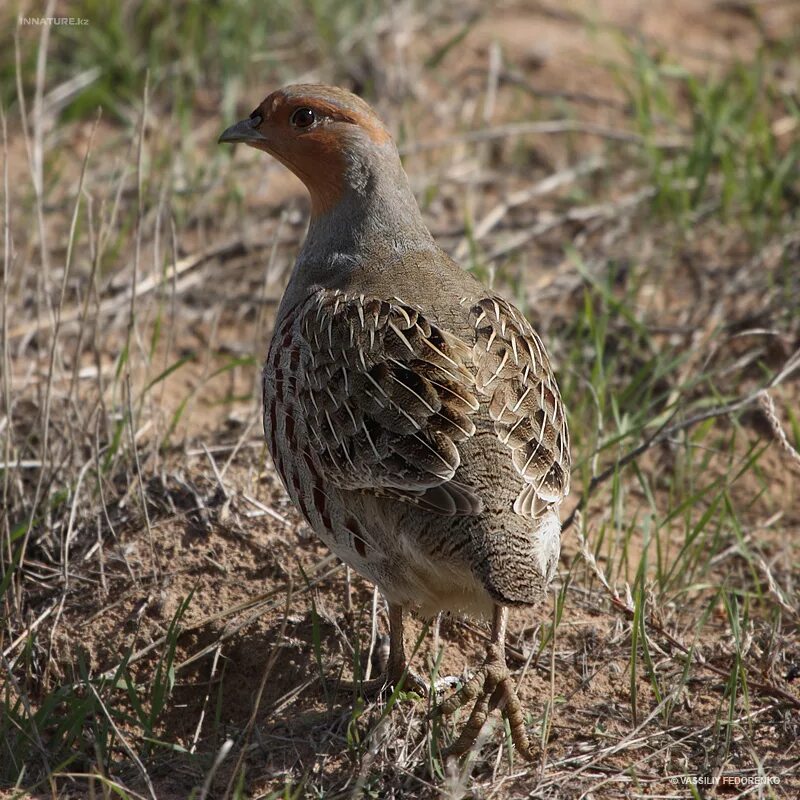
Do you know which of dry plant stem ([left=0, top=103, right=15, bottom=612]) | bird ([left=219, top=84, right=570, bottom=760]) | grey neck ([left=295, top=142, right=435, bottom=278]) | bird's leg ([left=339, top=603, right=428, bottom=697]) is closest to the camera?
bird ([left=219, top=84, right=570, bottom=760])

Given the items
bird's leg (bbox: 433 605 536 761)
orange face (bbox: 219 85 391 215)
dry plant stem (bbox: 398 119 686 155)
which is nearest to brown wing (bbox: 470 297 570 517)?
bird's leg (bbox: 433 605 536 761)

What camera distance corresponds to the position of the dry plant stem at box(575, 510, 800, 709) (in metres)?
3.51

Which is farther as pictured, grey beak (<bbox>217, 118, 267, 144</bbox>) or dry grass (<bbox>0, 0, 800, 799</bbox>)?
grey beak (<bbox>217, 118, 267, 144</bbox>)

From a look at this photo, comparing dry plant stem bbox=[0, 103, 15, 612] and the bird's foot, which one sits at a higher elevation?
dry plant stem bbox=[0, 103, 15, 612]

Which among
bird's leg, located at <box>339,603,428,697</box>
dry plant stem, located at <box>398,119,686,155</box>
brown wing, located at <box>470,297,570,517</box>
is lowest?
→ bird's leg, located at <box>339,603,428,697</box>

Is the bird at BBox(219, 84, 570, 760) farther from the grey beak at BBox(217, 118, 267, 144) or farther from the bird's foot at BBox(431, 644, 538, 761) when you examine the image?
the grey beak at BBox(217, 118, 267, 144)

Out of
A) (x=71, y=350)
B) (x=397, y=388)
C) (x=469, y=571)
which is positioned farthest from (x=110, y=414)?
(x=469, y=571)

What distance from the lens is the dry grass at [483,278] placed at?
354 cm

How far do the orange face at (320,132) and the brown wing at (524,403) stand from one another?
0.80 meters

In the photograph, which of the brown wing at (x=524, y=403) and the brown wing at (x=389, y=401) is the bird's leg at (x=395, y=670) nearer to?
the brown wing at (x=389, y=401)

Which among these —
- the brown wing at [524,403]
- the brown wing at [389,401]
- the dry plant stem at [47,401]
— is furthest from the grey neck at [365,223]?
the dry plant stem at [47,401]

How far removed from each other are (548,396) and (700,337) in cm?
194

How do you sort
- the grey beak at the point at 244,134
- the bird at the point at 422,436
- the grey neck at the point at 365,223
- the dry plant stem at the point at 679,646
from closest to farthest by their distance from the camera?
the bird at the point at 422,436 → the dry plant stem at the point at 679,646 → the grey neck at the point at 365,223 → the grey beak at the point at 244,134

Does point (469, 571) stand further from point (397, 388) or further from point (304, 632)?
point (304, 632)
